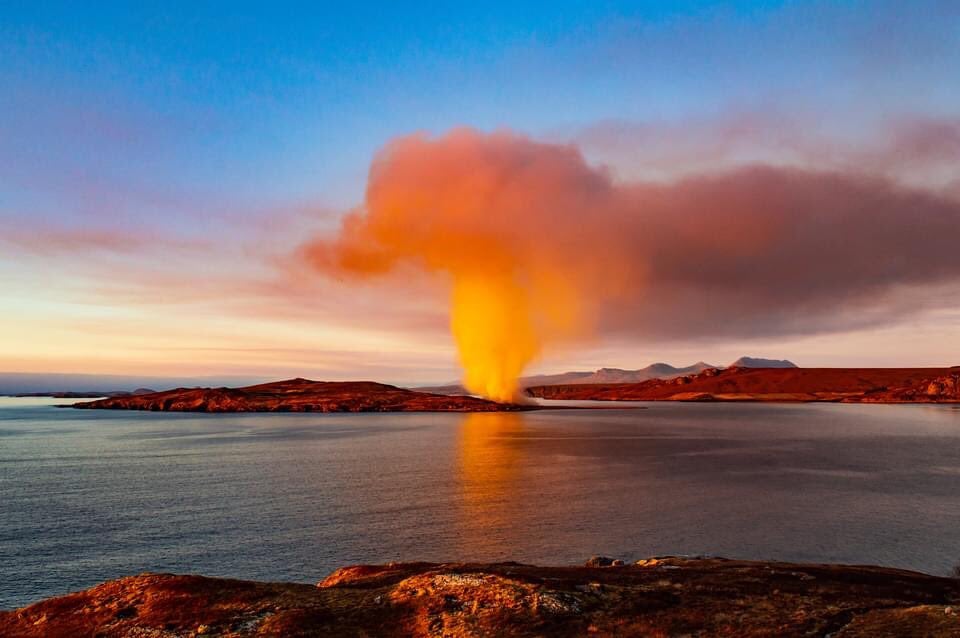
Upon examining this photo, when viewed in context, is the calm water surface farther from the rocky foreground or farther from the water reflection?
the rocky foreground

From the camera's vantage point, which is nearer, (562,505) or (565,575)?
(565,575)

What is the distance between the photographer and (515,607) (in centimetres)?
2927

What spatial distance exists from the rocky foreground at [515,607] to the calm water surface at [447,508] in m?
17.3

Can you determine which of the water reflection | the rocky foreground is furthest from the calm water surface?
the rocky foreground

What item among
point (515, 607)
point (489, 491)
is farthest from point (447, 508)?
point (515, 607)

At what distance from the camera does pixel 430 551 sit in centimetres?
5828

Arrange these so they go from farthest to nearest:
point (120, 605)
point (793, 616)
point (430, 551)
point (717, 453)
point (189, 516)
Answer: point (717, 453) < point (189, 516) < point (430, 551) < point (120, 605) < point (793, 616)

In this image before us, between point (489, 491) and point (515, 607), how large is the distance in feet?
204

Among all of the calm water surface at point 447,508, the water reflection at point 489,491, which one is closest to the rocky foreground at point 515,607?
the calm water surface at point 447,508

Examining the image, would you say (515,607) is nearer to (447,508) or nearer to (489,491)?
(447,508)

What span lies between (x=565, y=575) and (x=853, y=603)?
50.8 feet

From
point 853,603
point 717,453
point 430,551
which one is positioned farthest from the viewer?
point 717,453

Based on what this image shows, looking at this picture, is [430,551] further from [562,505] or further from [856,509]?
[856,509]

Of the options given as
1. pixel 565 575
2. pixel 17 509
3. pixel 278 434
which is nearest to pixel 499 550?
pixel 565 575
